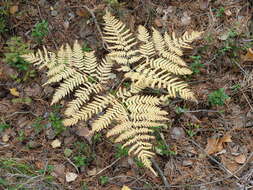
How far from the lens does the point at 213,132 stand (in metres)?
3.56

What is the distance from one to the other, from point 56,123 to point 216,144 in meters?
2.10

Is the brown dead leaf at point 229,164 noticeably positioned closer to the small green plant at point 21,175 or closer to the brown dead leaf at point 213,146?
the brown dead leaf at point 213,146

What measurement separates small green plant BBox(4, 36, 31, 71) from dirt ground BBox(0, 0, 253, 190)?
0.10 metres

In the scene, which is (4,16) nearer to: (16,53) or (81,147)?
→ (16,53)

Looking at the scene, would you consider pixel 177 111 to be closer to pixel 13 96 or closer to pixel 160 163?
pixel 160 163

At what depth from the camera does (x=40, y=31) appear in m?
4.01

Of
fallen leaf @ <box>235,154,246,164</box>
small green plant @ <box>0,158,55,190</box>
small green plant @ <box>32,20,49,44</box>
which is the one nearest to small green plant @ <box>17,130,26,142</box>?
small green plant @ <box>0,158,55,190</box>

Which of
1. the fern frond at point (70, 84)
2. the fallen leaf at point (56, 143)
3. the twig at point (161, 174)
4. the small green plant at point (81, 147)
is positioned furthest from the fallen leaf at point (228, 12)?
the fallen leaf at point (56, 143)

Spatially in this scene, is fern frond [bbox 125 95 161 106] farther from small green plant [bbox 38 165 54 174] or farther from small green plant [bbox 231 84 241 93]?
small green plant [bbox 38 165 54 174]

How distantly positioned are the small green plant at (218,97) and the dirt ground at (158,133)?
5 centimetres

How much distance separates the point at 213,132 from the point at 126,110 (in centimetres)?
116

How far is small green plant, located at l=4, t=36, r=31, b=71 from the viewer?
12.5 feet

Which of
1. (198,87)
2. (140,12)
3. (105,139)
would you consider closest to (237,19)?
(198,87)

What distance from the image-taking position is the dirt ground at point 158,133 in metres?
3.43
